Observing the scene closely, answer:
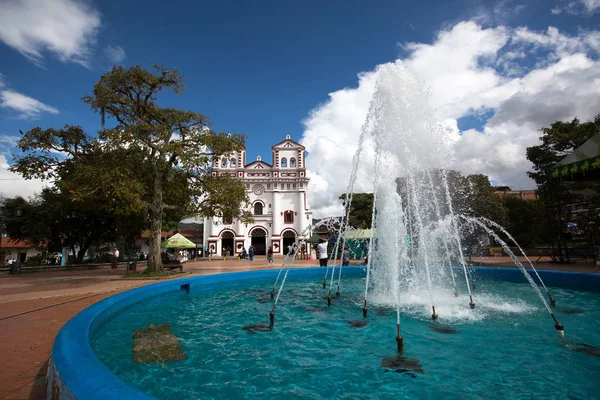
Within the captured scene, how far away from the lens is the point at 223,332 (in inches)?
238

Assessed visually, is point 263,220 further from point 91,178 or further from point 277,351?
point 277,351

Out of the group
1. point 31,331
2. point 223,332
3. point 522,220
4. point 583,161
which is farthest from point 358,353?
point 522,220

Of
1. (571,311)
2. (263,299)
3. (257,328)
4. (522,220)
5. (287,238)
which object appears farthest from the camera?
(287,238)

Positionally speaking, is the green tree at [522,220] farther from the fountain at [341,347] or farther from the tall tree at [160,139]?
the tall tree at [160,139]

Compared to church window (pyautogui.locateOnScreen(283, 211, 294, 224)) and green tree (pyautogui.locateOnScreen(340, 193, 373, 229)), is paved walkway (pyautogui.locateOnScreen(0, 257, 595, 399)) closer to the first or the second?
church window (pyautogui.locateOnScreen(283, 211, 294, 224))

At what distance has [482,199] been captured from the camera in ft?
105

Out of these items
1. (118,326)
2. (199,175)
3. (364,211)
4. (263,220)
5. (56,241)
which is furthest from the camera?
(364,211)

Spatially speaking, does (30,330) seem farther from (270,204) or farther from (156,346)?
(270,204)

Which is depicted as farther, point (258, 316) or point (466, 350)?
point (258, 316)

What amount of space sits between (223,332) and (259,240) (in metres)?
36.1

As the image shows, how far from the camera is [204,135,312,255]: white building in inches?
1590

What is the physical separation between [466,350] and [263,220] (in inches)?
1460

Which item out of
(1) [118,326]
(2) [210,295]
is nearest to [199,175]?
(2) [210,295]

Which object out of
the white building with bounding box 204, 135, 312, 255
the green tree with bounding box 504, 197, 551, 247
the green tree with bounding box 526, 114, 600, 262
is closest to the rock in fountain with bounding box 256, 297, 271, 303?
the green tree with bounding box 526, 114, 600, 262
